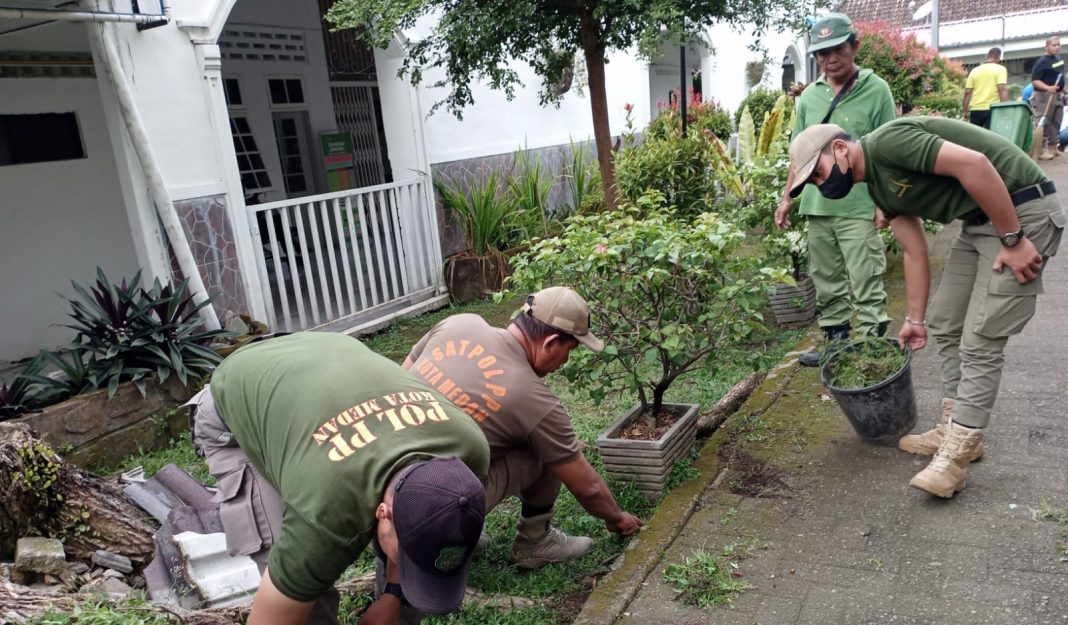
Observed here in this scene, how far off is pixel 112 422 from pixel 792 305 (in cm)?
475

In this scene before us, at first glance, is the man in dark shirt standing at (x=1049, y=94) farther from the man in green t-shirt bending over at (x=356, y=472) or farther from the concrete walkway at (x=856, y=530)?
the man in green t-shirt bending over at (x=356, y=472)

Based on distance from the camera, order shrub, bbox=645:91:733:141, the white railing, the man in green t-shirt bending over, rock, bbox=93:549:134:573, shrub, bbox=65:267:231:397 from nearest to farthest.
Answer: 1. the man in green t-shirt bending over
2. rock, bbox=93:549:134:573
3. shrub, bbox=65:267:231:397
4. the white railing
5. shrub, bbox=645:91:733:141

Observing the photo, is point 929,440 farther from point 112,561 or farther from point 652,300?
point 112,561

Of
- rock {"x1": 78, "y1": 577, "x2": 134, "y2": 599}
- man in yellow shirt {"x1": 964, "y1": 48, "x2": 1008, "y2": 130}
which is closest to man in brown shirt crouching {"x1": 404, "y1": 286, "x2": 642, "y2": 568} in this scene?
rock {"x1": 78, "y1": 577, "x2": 134, "y2": 599}

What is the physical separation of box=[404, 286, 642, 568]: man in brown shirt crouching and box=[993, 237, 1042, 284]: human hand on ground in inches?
64.1

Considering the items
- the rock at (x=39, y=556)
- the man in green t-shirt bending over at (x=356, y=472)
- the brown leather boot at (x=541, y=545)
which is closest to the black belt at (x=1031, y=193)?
the brown leather boot at (x=541, y=545)

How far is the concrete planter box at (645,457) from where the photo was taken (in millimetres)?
3642

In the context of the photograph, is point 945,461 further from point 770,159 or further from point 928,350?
point 770,159

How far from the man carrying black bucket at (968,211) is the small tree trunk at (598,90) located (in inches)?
122

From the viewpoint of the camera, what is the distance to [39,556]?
125 inches

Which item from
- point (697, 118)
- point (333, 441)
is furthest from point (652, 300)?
point (697, 118)

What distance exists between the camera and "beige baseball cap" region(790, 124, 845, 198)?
3.33m

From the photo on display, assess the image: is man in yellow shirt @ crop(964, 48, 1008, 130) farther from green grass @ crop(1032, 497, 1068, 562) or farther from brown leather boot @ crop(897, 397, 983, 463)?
green grass @ crop(1032, 497, 1068, 562)

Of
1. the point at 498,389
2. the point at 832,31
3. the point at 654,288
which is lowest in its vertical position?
the point at 498,389
